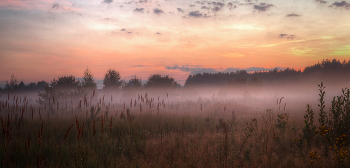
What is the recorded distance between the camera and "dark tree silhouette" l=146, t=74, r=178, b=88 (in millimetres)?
29752

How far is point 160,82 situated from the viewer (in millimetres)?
29750

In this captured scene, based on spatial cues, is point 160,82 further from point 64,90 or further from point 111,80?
point 64,90

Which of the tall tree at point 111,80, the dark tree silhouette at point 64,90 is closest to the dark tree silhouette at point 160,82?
the tall tree at point 111,80

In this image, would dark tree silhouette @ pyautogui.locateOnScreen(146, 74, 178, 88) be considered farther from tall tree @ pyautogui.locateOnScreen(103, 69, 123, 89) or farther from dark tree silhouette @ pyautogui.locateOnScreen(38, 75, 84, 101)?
dark tree silhouette @ pyautogui.locateOnScreen(38, 75, 84, 101)

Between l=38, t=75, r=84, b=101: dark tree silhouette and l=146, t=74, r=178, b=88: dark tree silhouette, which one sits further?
l=146, t=74, r=178, b=88: dark tree silhouette

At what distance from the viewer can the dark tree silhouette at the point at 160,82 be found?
97.6ft

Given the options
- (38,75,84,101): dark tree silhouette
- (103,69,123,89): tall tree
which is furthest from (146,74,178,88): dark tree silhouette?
(38,75,84,101): dark tree silhouette

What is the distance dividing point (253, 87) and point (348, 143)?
2763 cm

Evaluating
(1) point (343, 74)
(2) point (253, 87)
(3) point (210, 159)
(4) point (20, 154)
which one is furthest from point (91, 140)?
(1) point (343, 74)

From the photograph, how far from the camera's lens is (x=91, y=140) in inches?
236

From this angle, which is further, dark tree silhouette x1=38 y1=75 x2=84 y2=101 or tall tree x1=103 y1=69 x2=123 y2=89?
tall tree x1=103 y1=69 x2=123 y2=89

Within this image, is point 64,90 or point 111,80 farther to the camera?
point 111,80

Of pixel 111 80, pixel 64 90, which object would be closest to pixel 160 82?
pixel 111 80

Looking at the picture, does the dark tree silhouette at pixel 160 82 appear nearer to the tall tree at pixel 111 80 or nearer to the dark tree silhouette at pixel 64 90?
the tall tree at pixel 111 80
